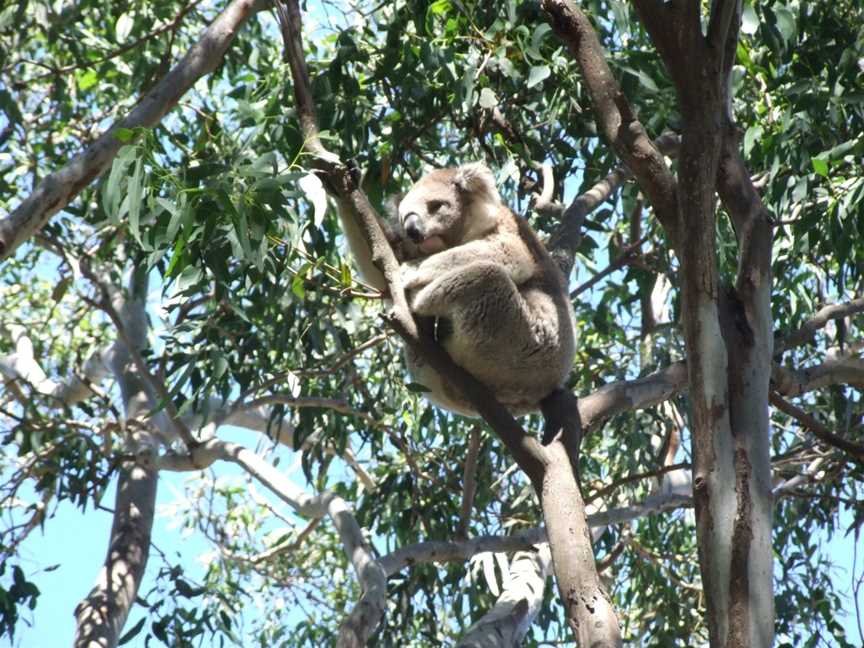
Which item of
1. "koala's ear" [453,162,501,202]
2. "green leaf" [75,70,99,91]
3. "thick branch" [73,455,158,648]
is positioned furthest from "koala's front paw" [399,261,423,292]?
"green leaf" [75,70,99,91]

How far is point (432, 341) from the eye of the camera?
118 inches

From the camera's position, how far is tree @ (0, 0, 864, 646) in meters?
2.67

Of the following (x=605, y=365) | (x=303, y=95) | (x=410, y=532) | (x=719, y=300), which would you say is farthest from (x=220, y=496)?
(x=719, y=300)

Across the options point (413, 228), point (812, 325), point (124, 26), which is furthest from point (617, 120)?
point (124, 26)

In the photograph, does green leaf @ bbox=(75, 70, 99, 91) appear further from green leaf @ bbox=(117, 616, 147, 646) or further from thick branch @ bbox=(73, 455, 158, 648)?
green leaf @ bbox=(117, 616, 147, 646)

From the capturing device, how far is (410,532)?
227 inches

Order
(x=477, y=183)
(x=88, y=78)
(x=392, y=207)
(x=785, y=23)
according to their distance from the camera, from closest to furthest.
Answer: (x=785, y=23), (x=477, y=183), (x=392, y=207), (x=88, y=78)

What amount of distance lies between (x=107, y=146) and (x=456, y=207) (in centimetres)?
136

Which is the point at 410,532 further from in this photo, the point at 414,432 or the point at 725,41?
the point at 725,41

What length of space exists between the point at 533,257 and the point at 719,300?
1360mm

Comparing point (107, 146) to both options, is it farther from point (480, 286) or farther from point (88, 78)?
point (88, 78)

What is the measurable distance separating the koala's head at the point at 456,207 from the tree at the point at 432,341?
154mm

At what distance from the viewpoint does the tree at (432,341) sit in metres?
2.67

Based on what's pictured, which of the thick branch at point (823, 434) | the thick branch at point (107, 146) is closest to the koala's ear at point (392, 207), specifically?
the thick branch at point (107, 146)
